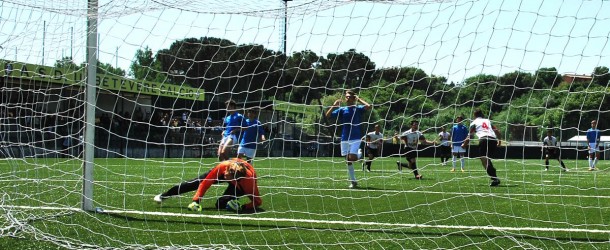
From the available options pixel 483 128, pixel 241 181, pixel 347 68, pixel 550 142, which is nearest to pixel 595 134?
pixel 483 128

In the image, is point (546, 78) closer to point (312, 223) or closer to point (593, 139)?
point (312, 223)

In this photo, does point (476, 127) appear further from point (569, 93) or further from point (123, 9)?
point (123, 9)

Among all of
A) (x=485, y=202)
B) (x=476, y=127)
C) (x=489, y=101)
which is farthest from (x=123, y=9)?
(x=476, y=127)

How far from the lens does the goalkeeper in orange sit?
7.09 meters

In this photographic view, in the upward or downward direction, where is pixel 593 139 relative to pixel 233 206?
upward

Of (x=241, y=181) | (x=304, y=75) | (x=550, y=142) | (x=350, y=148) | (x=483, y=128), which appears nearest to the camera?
(x=304, y=75)

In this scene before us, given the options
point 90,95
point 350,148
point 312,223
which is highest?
point 90,95

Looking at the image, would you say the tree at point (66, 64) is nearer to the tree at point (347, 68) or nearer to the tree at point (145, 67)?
the tree at point (145, 67)

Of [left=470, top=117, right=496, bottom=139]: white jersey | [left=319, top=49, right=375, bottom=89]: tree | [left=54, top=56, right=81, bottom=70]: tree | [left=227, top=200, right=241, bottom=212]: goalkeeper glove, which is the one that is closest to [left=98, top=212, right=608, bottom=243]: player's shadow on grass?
[left=227, top=200, right=241, bottom=212]: goalkeeper glove

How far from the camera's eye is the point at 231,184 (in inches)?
299

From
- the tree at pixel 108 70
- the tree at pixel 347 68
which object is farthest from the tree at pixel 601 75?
the tree at pixel 108 70

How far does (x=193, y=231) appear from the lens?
19.2ft

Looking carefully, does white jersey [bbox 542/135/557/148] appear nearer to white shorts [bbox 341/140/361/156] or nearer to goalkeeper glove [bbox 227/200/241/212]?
white shorts [bbox 341/140/361/156]

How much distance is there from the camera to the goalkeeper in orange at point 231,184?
7.09m
